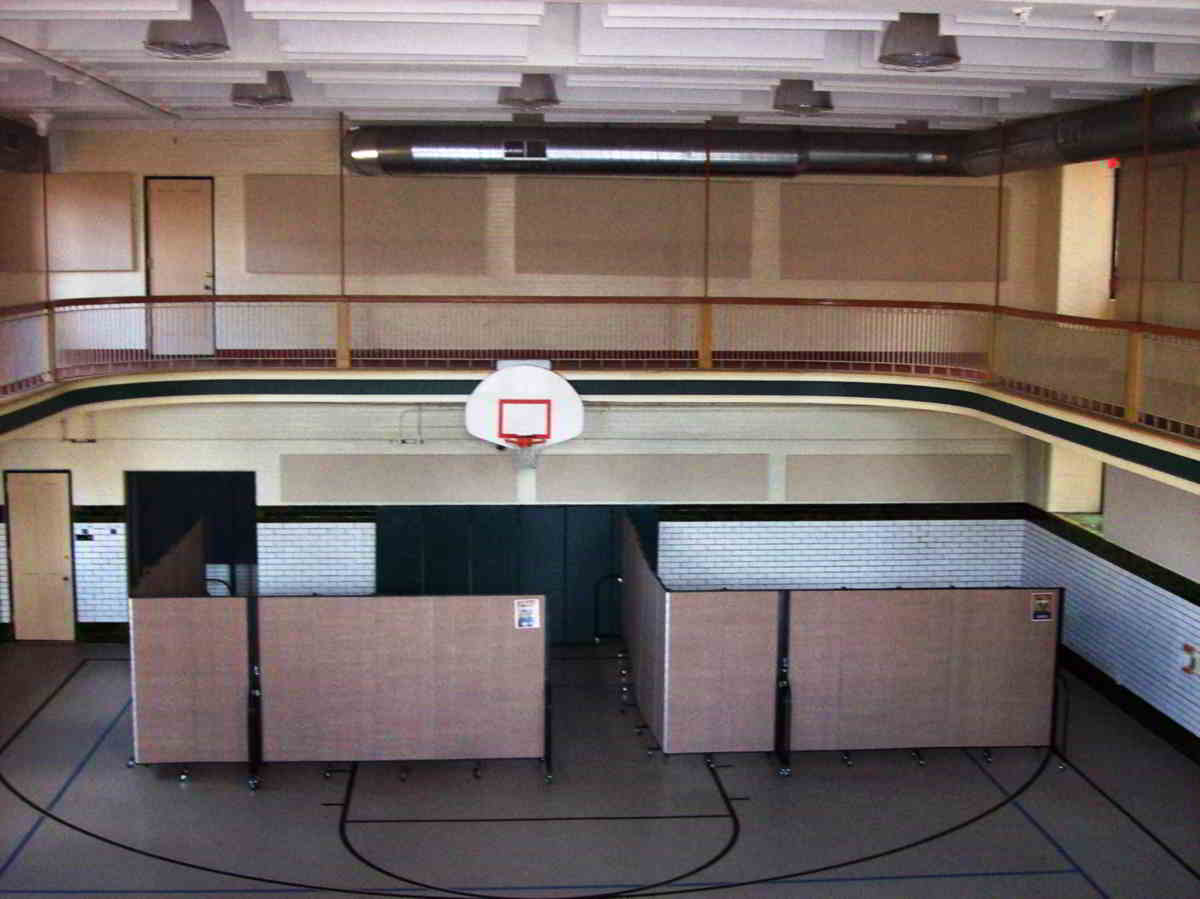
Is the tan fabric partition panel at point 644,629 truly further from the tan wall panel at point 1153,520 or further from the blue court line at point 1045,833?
the tan wall panel at point 1153,520

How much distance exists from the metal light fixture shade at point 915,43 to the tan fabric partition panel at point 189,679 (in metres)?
7.61

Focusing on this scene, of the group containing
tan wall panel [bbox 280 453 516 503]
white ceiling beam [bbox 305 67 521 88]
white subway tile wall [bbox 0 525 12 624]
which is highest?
white ceiling beam [bbox 305 67 521 88]

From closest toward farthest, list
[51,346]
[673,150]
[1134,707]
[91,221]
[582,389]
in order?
[51,346]
[1134,707]
[582,389]
[673,150]
[91,221]

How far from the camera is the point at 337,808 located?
496 inches

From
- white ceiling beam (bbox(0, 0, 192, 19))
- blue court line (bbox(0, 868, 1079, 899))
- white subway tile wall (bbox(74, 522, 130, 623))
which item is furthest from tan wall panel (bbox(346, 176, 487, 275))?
blue court line (bbox(0, 868, 1079, 899))

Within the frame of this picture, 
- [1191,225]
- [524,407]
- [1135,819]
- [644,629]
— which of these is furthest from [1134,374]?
[524,407]

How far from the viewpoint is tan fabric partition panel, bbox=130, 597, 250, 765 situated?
510 inches

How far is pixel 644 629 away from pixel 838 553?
4438mm

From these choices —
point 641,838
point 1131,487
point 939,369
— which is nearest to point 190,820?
point 641,838

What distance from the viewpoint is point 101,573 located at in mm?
17828

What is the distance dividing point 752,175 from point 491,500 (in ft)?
17.5

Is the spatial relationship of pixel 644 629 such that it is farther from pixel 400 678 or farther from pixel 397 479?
pixel 397 479

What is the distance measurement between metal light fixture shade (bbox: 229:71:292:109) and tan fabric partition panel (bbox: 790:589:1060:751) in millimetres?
7156

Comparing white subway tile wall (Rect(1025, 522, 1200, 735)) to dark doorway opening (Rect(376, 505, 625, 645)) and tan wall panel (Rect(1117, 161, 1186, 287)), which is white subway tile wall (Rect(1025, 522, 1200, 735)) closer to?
tan wall panel (Rect(1117, 161, 1186, 287))
